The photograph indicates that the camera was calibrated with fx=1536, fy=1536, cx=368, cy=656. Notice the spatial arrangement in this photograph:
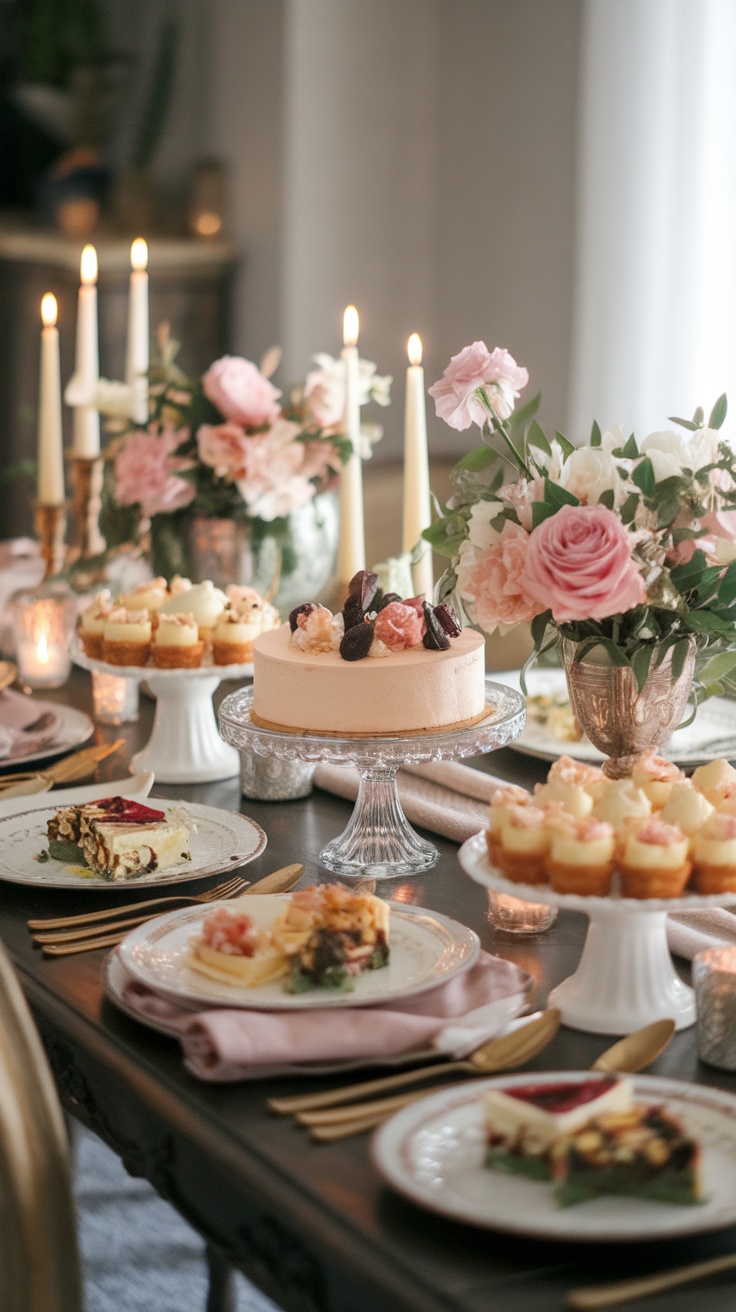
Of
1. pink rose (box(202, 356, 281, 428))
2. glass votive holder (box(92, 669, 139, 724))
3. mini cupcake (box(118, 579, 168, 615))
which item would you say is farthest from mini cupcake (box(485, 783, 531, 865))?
pink rose (box(202, 356, 281, 428))

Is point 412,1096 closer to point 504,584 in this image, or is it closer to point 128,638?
point 504,584

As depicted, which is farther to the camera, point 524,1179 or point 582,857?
point 582,857

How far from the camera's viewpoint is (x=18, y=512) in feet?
18.6

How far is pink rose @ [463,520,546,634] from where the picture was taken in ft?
4.38

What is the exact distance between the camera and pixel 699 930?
1.31 m

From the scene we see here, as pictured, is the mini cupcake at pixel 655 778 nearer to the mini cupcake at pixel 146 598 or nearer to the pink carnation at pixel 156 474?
the mini cupcake at pixel 146 598

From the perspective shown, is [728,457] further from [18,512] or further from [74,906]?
[18,512]

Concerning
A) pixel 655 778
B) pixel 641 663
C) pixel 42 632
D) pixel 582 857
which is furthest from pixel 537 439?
pixel 42 632

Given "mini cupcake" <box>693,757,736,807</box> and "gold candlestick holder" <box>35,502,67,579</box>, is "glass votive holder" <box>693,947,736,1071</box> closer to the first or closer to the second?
"mini cupcake" <box>693,757,736,807</box>

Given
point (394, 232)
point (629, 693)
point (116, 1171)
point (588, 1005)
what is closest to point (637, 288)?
point (394, 232)

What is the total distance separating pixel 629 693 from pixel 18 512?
455 cm

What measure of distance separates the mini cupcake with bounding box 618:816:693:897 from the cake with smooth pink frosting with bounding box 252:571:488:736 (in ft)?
1.36

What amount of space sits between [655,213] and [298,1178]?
11.3 ft

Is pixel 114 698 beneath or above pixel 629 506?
beneath
